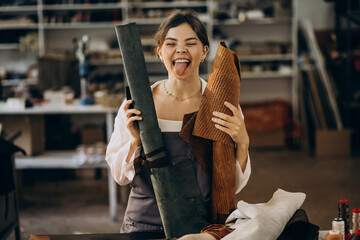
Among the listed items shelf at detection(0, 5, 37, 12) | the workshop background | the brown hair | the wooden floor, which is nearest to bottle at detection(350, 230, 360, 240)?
the brown hair

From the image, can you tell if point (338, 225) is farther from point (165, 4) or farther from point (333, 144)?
point (165, 4)

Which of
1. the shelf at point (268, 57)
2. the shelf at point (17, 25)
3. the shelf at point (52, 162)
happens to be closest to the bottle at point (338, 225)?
the shelf at point (52, 162)

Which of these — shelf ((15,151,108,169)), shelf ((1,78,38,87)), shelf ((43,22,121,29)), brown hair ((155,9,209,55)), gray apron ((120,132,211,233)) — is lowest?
shelf ((15,151,108,169))

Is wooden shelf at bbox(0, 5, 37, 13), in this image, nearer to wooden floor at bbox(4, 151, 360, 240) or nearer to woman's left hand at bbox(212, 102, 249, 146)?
wooden floor at bbox(4, 151, 360, 240)

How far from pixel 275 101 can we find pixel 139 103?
20.6 feet

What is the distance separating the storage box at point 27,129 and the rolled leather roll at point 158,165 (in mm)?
3133

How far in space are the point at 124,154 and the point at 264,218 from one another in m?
0.62

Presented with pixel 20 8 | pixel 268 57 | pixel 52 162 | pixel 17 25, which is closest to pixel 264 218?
pixel 52 162

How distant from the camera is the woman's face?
178 cm

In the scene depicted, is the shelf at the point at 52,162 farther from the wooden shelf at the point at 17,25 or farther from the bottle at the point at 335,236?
the wooden shelf at the point at 17,25

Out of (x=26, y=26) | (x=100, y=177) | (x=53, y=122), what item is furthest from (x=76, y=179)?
(x=26, y=26)

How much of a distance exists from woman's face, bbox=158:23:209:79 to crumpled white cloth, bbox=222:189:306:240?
0.56 m

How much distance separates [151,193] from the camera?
5.99 feet

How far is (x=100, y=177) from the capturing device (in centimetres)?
576
